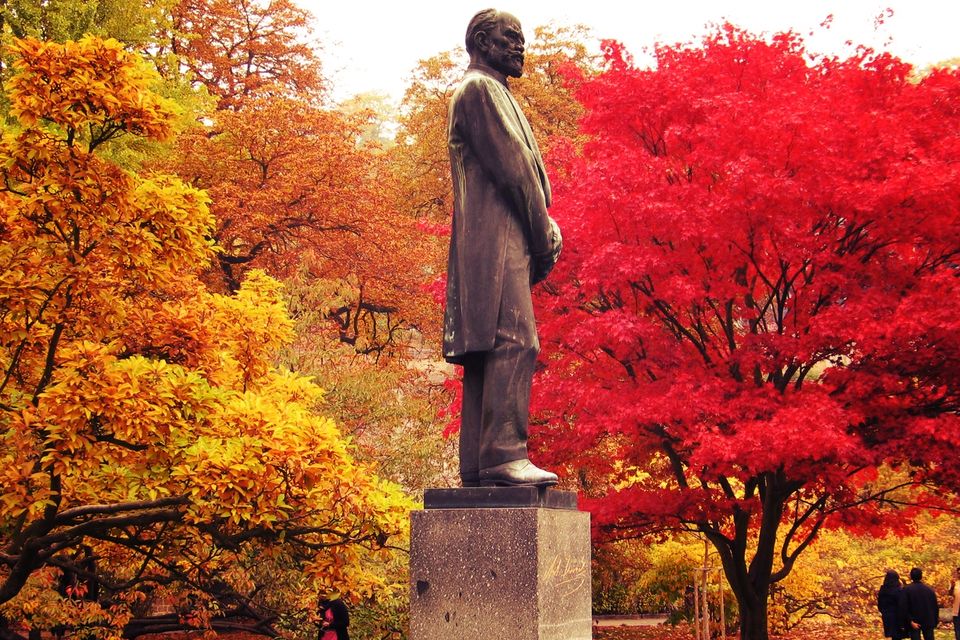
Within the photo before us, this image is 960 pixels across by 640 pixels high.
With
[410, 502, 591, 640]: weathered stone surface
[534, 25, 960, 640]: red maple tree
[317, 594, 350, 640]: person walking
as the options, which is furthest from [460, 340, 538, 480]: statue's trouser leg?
[534, 25, 960, 640]: red maple tree

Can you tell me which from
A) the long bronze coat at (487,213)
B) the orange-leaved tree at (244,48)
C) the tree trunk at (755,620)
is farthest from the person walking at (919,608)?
the orange-leaved tree at (244,48)

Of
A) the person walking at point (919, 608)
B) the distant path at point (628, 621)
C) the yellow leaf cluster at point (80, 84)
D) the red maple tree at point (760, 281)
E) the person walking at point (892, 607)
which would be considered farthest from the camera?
the distant path at point (628, 621)

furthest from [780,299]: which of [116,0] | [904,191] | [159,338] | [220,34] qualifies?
[220,34]

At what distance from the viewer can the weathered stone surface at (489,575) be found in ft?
14.0

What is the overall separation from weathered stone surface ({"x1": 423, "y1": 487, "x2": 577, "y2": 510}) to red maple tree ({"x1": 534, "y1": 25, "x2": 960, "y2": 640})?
6168 millimetres

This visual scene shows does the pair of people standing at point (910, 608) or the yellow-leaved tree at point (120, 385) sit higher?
the yellow-leaved tree at point (120, 385)

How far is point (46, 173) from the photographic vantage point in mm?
7059

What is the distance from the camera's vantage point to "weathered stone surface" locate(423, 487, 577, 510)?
4.43m

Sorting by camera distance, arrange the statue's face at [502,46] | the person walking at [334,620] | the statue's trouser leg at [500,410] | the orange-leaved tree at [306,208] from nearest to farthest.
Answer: the statue's trouser leg at [500,410] → the statue's face at [502,46] → the person walking at [334,620] → the orange-leaved tree at [306,208]

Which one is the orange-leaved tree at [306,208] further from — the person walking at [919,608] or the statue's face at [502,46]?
the statue's face at [502,46]

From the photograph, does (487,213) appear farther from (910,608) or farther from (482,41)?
(910,608)

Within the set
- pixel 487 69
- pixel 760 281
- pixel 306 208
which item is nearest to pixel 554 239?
pixel 487 69

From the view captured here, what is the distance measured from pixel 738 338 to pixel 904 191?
11.6ft

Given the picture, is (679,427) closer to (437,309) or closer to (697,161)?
(697,161)
